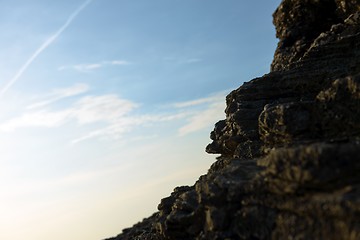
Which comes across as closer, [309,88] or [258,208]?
[258,208]

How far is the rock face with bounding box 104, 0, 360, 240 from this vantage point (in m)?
22.4

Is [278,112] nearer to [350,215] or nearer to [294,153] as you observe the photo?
[294,153]

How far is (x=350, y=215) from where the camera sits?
20.2 meters

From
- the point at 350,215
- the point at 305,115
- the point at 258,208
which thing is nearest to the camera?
the point at 350,215

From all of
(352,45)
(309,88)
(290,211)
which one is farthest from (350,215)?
(352,45)

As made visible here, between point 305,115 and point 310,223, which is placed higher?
point 305,115

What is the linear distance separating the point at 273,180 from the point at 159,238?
18.9 meters

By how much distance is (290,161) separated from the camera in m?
24.5

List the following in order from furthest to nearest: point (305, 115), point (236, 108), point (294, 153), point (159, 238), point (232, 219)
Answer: point (236, 108) → point (159, 238) → point (305, 115) → point (232, 219) → point (294, 153)

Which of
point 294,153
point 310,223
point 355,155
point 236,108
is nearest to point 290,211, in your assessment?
point 310,223

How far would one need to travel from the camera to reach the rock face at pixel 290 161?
73.4ft

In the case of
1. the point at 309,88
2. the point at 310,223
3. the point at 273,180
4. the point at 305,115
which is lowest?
the point at 310,223

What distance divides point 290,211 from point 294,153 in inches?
153

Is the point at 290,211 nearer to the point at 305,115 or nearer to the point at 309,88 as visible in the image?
the point at 305,115
